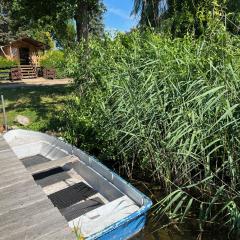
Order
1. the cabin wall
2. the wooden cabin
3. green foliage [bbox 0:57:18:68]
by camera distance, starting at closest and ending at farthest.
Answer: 1. green foliage [bbox 0:57:18:68]
2. the wooden cabin
3. the cabin wall

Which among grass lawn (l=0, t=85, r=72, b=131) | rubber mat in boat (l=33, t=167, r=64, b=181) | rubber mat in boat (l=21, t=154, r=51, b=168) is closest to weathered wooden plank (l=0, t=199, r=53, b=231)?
rubber mat in boat (l=33, t=167, r=64, b=181)

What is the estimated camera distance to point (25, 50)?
3338cm

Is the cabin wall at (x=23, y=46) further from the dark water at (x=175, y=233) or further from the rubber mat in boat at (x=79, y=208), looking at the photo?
the dark water at (x=175, y=233)

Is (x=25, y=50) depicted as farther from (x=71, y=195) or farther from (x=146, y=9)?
(x=71, y=195)

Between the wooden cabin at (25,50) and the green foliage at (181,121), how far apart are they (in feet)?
84.1

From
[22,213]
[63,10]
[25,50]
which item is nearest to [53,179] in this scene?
[22,213]

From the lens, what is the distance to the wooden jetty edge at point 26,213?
11.7 ft

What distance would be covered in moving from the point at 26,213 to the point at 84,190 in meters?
1.73

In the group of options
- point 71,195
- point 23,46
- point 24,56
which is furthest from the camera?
point 24,56

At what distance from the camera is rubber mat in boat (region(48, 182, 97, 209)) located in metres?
5.24

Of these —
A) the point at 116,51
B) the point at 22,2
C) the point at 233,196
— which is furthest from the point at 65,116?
the point at 22,2

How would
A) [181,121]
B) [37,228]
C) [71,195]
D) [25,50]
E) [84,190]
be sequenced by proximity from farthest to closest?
[25,50] < [84,190] < [71,195] < [181,121] < [37,228]

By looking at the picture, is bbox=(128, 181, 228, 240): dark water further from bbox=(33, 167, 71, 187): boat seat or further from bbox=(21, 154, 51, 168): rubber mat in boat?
bbox=(21, 154, 51, 168): rubber mat in boat

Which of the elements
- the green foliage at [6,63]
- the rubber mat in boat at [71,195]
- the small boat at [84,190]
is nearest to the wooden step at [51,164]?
the small boat at [84,190]
